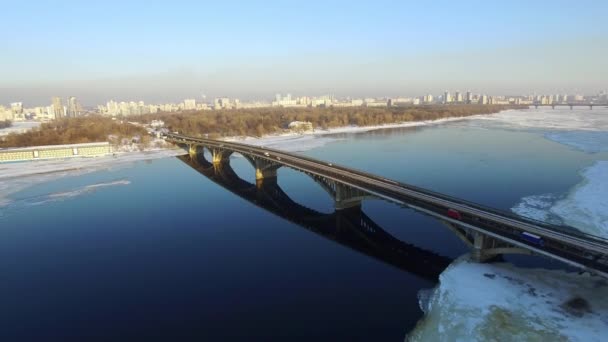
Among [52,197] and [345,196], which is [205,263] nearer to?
[345,196]

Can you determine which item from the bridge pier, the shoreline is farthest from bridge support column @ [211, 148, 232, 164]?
the bridge pier

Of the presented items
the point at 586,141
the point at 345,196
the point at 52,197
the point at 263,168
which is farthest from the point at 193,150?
the point at 586,141

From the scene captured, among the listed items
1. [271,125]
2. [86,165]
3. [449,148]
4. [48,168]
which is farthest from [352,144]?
[48,168]

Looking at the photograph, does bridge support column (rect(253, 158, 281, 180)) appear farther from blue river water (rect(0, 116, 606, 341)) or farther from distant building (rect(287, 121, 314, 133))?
distant building (rect(287, 121, 314, 133))

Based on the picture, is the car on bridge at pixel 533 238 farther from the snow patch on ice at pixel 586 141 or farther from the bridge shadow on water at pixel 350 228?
the snow patch on ice at pixel 586 141

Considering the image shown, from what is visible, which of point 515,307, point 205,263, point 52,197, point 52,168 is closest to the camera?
point 515,307
